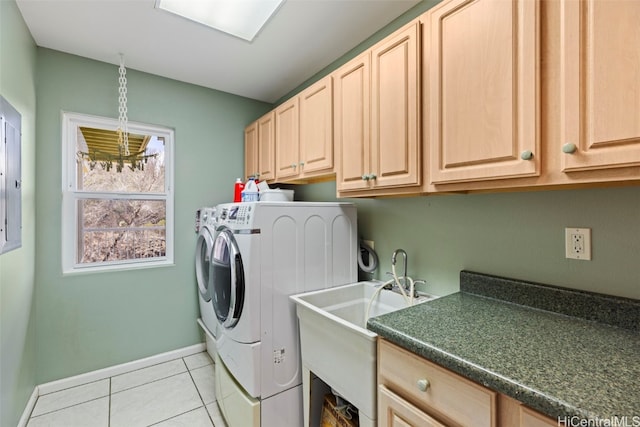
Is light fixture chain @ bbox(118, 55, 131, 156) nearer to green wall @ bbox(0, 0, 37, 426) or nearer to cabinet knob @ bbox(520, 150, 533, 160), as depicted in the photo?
green wall @ bbox(0, 0, 37, 426)

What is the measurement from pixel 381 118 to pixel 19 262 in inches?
86.5

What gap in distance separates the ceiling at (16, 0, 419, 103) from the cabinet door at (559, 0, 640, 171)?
1.11 metres

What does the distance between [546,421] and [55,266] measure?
2864 millimetres

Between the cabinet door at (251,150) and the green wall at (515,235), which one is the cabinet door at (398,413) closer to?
the green wall at (515,235)

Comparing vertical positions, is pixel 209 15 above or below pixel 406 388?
above

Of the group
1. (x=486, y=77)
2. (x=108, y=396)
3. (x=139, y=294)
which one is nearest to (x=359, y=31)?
(x=486, y=77)

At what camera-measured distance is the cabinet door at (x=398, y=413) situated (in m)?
0.92

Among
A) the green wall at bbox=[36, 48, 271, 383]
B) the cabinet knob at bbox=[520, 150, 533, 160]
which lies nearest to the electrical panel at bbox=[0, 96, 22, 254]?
the green wall at bbox=[36, 48, 271, 383]

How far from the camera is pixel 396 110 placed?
1419 millimetres

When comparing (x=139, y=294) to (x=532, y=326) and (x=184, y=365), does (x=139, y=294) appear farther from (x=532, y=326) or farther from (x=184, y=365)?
(x=532, y=326)

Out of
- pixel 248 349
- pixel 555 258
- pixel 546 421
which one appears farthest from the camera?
pixel 248 349

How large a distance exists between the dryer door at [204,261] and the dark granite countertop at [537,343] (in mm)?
1493

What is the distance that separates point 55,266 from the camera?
7.06ft

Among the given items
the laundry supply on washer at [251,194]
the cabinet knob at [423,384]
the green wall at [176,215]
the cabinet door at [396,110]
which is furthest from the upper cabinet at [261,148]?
the cabinet knob at [423,384]
